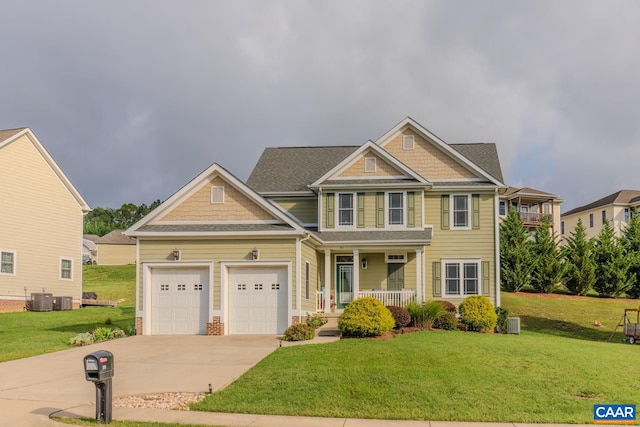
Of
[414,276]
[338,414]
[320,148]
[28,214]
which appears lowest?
[338,414]

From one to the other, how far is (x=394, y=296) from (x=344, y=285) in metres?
3.16

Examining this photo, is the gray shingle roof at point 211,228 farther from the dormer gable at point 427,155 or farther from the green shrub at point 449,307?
the dormer gable at point 427,155

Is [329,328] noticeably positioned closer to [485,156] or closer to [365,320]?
[365,320]

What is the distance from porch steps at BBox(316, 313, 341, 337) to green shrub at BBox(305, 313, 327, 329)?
14 centimetres

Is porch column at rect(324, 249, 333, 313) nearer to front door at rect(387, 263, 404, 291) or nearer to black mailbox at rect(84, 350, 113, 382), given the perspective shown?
→ front door at rect(387, 263, 404, 291)

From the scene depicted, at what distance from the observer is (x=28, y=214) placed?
3528cm

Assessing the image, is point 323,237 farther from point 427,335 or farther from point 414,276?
point 427,335

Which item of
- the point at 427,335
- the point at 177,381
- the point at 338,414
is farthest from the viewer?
the point at 427,335

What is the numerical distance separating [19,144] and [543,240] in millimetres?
29150

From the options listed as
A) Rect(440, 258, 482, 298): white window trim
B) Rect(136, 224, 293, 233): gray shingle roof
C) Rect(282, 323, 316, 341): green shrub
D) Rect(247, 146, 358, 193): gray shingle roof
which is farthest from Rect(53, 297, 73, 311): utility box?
Rect(440, 258, 482, 298): white window trim

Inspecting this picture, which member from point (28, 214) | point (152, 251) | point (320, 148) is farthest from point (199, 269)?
point (28, 214)

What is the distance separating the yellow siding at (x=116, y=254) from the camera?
7344 centimetres

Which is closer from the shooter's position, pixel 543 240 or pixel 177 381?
pixel 177 381

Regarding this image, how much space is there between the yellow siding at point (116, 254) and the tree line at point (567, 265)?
46803 mm
